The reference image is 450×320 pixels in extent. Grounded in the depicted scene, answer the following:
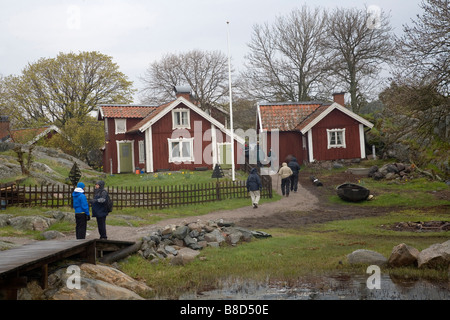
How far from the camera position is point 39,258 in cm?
780

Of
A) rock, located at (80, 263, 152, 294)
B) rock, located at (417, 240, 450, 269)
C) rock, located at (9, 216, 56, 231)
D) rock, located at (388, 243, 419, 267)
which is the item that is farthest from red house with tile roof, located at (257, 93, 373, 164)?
rock, located at (80, 263, 152, 294)

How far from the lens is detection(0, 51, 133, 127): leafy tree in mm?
50219

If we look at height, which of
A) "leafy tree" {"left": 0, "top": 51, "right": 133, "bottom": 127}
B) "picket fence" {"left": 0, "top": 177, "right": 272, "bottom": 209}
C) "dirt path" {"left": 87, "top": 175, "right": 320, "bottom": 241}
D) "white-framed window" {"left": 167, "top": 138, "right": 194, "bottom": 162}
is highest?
"leafy tree" {"left": 0, "top": 51, "right": 133, "bottom": 127}

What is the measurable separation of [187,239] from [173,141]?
70.7ft

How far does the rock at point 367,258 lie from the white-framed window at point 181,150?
24404mm

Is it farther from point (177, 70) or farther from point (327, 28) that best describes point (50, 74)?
point (327, 28)

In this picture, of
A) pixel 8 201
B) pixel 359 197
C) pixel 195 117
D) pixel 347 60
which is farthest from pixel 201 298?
pixel 347 60

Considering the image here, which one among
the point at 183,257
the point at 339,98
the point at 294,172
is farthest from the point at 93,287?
the point at 339,98

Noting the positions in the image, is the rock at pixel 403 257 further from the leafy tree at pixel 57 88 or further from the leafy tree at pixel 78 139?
the leafy tree at pixel 57 88

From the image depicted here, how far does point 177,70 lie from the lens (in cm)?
5403

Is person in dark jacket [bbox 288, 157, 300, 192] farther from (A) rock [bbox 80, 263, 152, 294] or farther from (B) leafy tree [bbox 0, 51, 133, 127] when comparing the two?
(B) leafy tree [bbox 0, 51, 133, 127]

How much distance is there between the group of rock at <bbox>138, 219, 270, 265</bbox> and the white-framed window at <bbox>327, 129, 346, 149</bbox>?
71.4 feet

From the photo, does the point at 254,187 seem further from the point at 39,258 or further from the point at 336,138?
the point at 336,138

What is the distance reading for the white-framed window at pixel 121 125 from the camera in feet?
121
